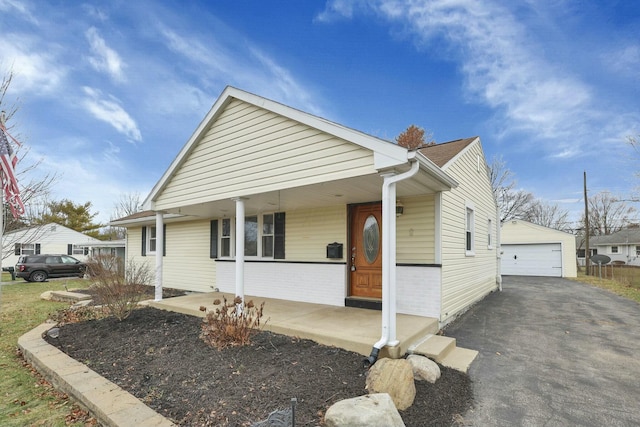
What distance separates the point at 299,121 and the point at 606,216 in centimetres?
4622

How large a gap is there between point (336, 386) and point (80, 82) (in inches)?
448

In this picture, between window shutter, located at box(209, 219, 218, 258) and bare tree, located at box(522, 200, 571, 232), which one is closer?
window shutter, located at box(209, 219, 218, 258)

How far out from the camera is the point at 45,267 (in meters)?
17.3

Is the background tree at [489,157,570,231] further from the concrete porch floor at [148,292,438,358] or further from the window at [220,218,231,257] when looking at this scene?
the concrete porch floor at [148,292,438,358]

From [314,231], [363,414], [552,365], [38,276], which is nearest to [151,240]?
[314,231]

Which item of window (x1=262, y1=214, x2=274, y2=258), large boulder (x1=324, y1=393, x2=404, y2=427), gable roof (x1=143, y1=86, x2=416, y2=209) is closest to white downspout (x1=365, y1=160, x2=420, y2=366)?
gable roof (x1=143, y1=86, x2=416, y2=209)

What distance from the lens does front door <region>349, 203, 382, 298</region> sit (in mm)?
6684

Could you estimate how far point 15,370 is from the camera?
4.36 m

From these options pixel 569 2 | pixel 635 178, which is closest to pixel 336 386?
pixel 569 2

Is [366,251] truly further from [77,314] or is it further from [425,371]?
[77,314]

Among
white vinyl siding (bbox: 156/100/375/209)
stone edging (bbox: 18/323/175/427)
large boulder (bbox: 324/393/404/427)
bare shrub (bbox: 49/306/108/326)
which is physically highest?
white vinyl siding (bbox: 156/100/375/209)

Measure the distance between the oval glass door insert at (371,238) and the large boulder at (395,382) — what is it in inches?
141

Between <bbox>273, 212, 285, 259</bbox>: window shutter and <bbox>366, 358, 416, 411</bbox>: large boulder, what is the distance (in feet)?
17.6

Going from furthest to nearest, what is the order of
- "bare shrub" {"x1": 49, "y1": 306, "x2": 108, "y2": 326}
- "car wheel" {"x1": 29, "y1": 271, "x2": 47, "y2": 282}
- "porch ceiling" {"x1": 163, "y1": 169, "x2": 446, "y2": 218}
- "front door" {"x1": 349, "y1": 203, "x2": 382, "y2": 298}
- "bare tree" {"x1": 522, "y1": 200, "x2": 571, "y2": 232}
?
"bare tree" {"x1": 522, "y1": 200, "x2": 571, "y2": 232} < "car wheel" {"x1": 29, "y1": 271, "x2": 47, "y2": 282} < "bare shrub" {"x1": 49, "y1": 306, "x2": 108, "y2": 326} < "front door" {"x1": 349, "y1": 203, "x2": 382, "y2": 298} < "porch ceiling" {"x1": 163, "y1": 169, "x2": 446, "y2": 218}
